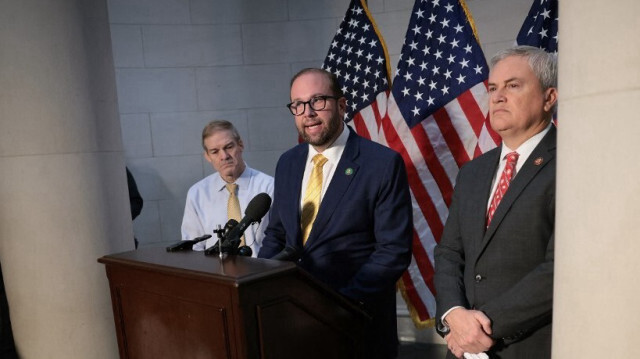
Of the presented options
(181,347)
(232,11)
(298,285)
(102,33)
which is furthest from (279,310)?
(232,11)

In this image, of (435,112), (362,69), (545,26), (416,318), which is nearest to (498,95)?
(545,26)

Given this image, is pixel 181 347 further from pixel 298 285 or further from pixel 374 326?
pixel 374 326

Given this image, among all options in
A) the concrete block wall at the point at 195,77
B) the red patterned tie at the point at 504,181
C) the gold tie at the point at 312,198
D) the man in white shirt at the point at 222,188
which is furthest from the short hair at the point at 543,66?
the concrete block wall at the point at 195,77

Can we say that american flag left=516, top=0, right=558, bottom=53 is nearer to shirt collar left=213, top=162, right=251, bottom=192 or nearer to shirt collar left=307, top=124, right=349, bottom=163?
shirt collar left=307, top=124, right=349, bottom=163

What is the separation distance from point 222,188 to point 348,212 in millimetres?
1290

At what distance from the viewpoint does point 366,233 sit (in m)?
2.12

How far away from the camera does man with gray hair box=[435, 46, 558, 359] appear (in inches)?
60.1

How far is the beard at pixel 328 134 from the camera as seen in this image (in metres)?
2.17

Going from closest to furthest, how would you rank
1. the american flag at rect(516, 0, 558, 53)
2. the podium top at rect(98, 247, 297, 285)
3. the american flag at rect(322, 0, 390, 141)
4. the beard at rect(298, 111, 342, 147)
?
the podium top at rect(98, 247, 297, 285)
the beard at rect(298, 111, 342, 147)
the american flag at rect(516, 0, 558, 53)
the american flag at rect(322, 0, 390, 141)

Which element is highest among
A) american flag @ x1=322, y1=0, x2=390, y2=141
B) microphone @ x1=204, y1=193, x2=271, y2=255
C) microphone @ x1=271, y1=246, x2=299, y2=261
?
american flag @ x1=322, y1=0, x2=390, y2=141

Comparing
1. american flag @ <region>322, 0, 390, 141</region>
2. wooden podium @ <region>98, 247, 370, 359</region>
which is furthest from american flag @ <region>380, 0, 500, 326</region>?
wooden podium @ <region>98, 247, 370, 359</region>

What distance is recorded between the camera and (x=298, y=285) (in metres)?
1.56

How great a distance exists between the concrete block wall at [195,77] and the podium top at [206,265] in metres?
2.98

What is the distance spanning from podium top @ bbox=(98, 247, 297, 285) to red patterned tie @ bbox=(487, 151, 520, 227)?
28.6 inches
